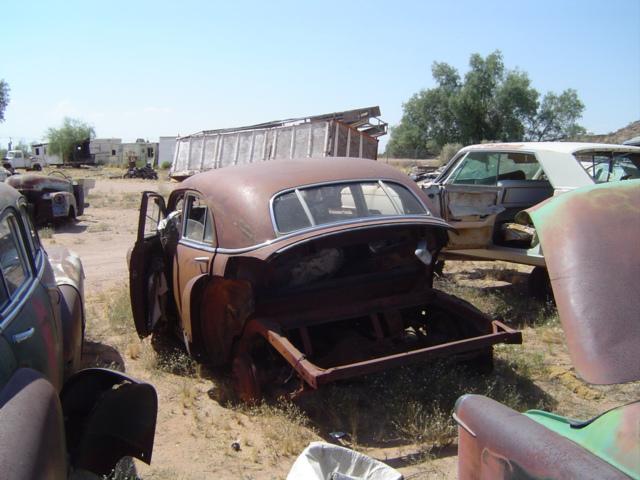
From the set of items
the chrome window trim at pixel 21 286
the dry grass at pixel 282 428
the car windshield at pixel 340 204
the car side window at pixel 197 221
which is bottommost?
the dry grass at pixel 282 428

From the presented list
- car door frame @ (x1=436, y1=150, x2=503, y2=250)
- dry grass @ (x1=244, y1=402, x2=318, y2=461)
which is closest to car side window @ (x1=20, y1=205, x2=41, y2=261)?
dry grass @ (x1=244, y1=402, x2=318, y2=461)

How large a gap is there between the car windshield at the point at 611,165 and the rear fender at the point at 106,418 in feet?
19.6

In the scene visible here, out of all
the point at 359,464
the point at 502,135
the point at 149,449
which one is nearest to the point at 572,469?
the point at 359,464

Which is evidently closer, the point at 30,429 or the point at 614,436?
the point at 614,436

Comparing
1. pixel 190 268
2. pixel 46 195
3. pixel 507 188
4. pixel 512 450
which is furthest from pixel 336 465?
pixel 46 195

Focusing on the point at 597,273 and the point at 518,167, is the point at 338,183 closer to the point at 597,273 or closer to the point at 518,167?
the point at 597,273

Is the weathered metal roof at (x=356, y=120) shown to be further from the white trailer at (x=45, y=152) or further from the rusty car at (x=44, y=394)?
the white trailer at (x=45, y=152)

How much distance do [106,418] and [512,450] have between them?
215cm

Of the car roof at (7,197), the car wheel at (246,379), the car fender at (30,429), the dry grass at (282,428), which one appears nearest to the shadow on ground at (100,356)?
the car wheel at (246,379)

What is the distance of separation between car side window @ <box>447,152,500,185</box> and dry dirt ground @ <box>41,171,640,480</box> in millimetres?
2087

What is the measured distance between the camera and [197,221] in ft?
18.7

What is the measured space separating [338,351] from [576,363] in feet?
10.3

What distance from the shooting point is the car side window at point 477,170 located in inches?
331

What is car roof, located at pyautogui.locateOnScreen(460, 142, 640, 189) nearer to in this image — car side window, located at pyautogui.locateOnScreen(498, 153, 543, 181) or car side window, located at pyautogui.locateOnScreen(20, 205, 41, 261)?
car side window, located at pyautogui.locateOnScreen(498, 153, 543, 181)
